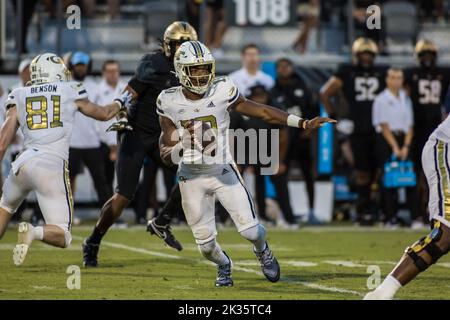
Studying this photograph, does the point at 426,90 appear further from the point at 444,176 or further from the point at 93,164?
the point at 444,176

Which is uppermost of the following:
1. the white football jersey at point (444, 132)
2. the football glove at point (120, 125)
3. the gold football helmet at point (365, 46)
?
the white football jersey at point (444, 132)

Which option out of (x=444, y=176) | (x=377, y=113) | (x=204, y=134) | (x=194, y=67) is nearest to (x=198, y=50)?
(x=194, y=67)

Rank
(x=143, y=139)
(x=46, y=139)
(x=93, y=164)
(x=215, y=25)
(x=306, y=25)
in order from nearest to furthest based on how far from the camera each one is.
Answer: (x=46, y=139), (x=143, y=139), (x=93, y=164), (x=215, y=25), (x=306, y=25)

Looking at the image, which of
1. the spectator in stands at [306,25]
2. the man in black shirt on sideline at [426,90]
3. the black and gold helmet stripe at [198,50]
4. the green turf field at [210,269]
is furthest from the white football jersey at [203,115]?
the spectator in stands at [306,25]

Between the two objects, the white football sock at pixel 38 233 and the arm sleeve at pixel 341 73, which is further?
the arm sleeve at pixel 341 73

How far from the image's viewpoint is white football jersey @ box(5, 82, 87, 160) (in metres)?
7.70

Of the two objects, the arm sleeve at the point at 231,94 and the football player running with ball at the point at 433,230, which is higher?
the arm sleeve at the point at 231,94

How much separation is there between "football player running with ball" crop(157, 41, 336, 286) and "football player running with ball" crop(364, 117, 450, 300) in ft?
3.33

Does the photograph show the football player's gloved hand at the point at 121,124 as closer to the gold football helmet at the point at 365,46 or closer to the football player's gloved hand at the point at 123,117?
the football player's gloved hand at the point at 123,117

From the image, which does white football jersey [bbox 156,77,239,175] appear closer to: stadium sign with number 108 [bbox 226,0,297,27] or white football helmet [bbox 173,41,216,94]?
white football helmet [bbox 173,41,216,94]

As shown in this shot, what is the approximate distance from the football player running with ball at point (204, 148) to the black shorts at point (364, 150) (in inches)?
230

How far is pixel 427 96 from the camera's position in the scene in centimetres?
1309

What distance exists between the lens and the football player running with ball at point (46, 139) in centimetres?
755

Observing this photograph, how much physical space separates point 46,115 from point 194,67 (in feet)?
3.85
